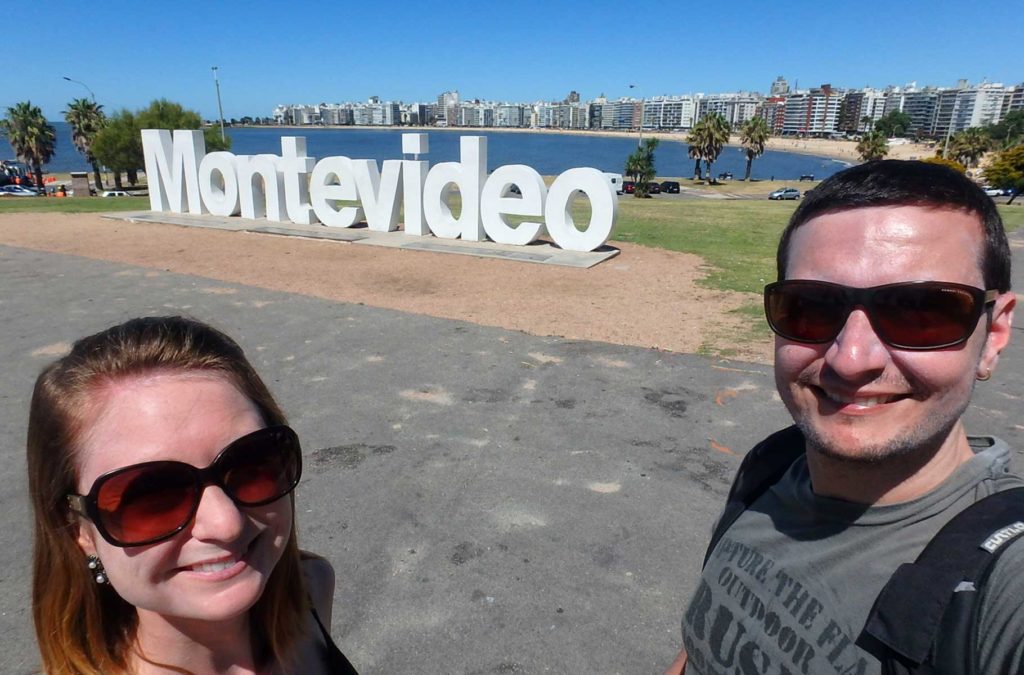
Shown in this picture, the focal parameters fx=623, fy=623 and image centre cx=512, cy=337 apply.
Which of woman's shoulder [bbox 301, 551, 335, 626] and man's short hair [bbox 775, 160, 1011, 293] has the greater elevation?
man's short hair [bbox 775, 160, 1011, 293]

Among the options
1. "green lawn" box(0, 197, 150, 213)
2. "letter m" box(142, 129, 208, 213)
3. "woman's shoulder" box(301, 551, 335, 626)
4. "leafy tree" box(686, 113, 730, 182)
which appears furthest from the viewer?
"leafy tree" box(686, 113, 730, 182)

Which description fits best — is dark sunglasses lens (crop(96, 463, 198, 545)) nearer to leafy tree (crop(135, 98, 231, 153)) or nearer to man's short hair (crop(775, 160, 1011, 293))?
man's short hair (crop(775, 160, 1011, 293))

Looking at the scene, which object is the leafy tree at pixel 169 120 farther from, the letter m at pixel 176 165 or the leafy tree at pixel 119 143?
the letter m at pixel 176 165

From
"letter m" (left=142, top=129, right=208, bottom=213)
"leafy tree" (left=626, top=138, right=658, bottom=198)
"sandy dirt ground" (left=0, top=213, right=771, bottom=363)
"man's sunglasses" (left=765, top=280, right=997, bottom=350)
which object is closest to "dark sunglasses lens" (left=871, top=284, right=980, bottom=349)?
"man's sunglasses" (left=765, top=280, right=997, bottom=350)

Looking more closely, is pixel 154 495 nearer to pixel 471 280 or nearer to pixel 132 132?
pixel 471 280

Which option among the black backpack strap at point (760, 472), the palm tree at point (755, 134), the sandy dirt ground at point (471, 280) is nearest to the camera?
the black backpack strap at point (760, 472)

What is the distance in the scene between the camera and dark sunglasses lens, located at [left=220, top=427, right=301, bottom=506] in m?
1.46

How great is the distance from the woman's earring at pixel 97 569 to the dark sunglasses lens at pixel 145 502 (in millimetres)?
164

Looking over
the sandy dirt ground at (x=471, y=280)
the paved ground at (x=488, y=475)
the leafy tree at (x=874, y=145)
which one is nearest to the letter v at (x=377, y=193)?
the sandy dirt ground at (x=471, y=280)

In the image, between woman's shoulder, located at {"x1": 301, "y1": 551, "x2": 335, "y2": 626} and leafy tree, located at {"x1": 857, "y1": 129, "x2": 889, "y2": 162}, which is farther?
leafy tree, located at {"x1": 857, "y1": 129, "x2": 889, "y2": 162}

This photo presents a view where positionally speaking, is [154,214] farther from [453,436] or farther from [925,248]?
[925,248]

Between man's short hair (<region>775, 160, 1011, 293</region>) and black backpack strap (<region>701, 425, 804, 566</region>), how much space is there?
25.6 inches

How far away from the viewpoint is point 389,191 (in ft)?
55.8

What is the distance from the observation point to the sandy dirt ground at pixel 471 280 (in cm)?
905
